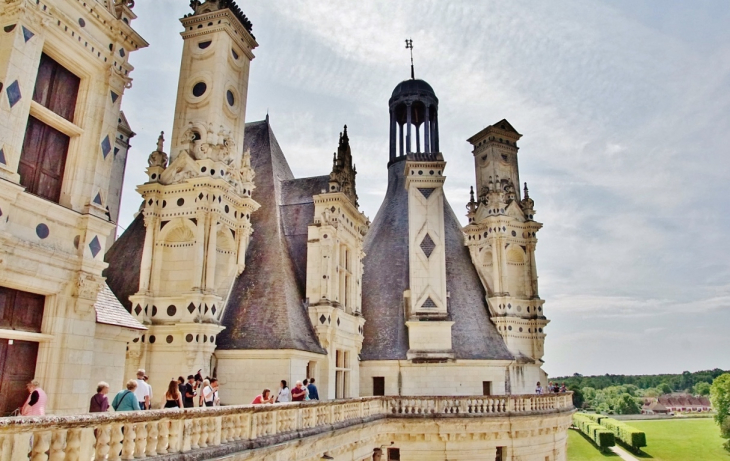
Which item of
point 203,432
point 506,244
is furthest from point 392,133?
point 203,432

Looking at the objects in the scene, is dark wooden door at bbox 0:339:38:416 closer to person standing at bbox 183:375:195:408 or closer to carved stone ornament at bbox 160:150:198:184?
person standing at bbox 183:375:195:408

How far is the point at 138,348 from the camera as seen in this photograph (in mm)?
20781

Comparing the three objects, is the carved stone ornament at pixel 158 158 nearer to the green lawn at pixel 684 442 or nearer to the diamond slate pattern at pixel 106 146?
the diamond slate pattern at pixel 106 146

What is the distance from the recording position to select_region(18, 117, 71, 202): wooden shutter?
39.9 feet

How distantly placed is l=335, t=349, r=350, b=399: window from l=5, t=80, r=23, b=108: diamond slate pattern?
734 inches

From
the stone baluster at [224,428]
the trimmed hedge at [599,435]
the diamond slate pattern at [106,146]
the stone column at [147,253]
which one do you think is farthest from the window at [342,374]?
the trimmed hedge at [599,435]

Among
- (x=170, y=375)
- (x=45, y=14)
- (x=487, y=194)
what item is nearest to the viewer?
(x=45, y=14)

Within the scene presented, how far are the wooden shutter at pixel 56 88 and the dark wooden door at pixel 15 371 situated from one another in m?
5.48

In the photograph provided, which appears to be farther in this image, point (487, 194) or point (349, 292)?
point (487, 194)

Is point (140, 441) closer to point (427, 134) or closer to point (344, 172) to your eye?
point (344, 172)

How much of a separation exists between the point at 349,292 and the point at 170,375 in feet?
35.3

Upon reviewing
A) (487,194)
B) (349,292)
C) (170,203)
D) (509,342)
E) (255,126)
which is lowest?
(509,342)

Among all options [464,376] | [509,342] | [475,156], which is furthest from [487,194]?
[464,376]

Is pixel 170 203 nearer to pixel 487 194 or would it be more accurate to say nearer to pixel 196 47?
pixel 196 47
